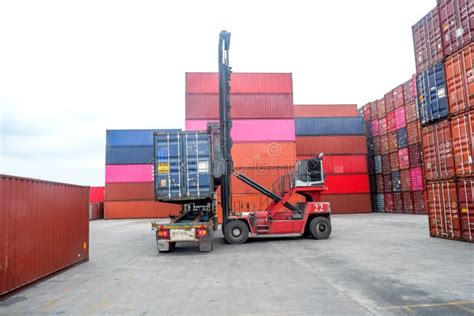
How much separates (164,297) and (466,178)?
1118 cm

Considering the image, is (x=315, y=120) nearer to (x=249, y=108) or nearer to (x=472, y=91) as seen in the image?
(x=249, y=108)

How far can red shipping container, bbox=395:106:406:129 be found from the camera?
32366mm

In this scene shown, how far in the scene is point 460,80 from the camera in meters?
12.3

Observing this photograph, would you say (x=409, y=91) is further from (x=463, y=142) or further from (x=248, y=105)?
(x=463, y=142)

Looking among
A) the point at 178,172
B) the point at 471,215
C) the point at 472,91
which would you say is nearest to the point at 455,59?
the point at 472,91

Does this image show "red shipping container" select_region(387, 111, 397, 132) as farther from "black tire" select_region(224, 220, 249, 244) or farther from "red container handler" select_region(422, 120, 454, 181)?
"black tire" select_region(224, 220, 249, 244)

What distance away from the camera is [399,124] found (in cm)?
3309

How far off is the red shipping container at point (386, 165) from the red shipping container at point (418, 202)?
14.4 feet

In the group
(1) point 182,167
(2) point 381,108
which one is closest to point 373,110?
(2) point 381,108

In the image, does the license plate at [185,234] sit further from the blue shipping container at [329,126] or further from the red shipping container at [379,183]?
the red shipping container at [379,183]

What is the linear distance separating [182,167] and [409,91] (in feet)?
88.0

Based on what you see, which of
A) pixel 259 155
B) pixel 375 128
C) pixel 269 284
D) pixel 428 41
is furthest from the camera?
pixel 375 128

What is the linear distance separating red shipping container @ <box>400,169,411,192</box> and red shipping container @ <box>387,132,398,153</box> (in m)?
2.58

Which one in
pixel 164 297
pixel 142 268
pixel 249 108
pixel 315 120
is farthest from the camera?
pixel 315 120
